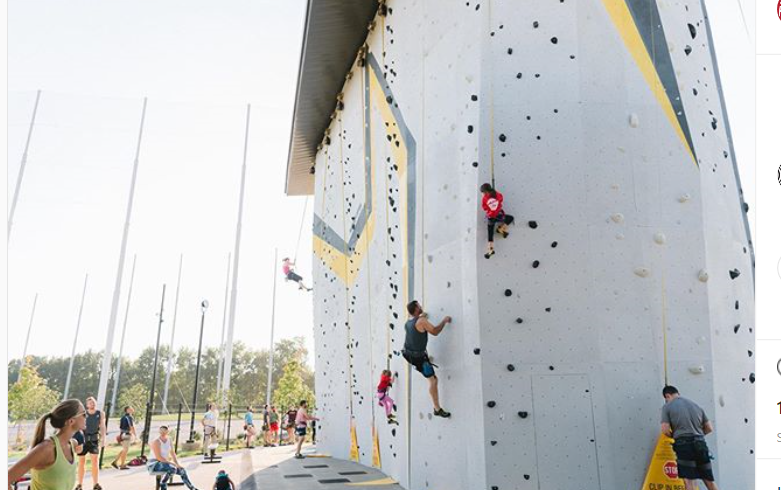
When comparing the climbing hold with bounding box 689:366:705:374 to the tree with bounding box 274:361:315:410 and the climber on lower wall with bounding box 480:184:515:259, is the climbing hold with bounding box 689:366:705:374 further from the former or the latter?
the tree with bounding box 274:361:315:410

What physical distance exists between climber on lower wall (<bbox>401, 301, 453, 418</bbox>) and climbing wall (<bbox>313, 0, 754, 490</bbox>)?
115mm

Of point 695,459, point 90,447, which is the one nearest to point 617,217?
point 695,459

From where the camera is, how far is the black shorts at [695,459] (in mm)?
4289

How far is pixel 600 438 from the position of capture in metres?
4.60

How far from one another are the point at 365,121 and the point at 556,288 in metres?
4.89

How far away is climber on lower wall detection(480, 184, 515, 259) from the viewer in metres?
4.89

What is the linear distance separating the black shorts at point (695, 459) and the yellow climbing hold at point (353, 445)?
564cm

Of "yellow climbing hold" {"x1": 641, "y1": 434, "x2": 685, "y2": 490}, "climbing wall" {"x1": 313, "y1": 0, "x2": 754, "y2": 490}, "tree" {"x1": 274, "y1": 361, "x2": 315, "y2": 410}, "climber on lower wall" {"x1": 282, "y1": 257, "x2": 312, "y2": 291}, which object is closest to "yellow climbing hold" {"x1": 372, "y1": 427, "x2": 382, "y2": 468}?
"climbing wall" {"x1": 313, "y1": 0, "x2": 754, "y2": 490}

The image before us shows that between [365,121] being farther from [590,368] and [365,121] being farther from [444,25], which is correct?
[590,368]

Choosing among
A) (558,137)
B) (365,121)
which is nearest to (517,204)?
(558,137)

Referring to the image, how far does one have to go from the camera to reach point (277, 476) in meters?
7.86

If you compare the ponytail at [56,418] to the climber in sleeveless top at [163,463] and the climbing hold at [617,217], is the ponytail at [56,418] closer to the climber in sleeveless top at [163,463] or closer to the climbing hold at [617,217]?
the climber in sleeveless top at [163,463]

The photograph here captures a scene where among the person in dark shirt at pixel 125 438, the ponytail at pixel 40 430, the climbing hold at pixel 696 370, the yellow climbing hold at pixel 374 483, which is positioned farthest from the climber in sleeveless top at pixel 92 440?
the climbing hold at pixel 696 370

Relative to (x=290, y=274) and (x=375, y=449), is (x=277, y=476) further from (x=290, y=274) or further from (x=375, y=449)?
(x=290, y=274)
